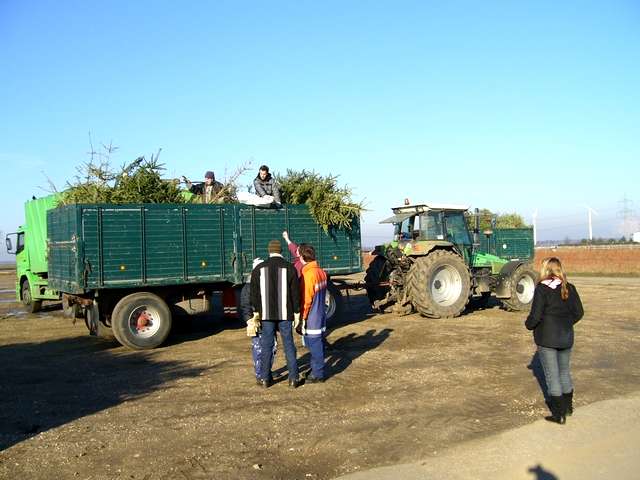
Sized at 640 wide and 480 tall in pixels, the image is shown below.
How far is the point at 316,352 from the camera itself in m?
8.05

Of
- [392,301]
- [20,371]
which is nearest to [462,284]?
[392,301]

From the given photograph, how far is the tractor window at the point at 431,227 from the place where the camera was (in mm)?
14789

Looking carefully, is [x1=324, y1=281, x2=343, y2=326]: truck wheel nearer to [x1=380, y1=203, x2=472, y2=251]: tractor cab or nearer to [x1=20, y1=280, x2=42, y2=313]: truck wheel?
[x1=380, y1=203, x2=472, y2=251]: tractor cab

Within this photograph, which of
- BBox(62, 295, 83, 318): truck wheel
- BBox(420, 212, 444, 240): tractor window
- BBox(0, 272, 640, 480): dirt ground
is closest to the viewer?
BBox(0, 272, 640, 480): dirt ground

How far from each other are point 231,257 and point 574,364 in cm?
626

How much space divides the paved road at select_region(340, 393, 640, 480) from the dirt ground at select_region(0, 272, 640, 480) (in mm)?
227

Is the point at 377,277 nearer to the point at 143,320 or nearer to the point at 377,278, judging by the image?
the point at 377,278

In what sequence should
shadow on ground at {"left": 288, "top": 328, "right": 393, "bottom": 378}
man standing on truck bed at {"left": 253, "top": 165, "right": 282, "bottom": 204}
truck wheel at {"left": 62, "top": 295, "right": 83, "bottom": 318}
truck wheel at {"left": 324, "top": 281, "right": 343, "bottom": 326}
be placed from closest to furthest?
shadow on ground at {"left": 288, "top": 328, "right": 393, "bottom": 378} → truck wheel at {"left": 62, "top": 295, "right": 83, "bottom": 318} → man standing on truck bed at {"left": 253, "top": 165, "right": 282, "bottom": 204} → truck wheel at {"left": 324, "top": 281, "right": 343, "bottom": 326}

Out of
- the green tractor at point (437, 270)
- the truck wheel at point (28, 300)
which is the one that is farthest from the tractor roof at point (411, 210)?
the truck wheel at point (28, 300)

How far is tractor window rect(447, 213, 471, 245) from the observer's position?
49.1 ft

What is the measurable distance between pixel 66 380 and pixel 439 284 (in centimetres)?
828

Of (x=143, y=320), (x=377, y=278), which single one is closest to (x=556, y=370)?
(x=143, y=320)

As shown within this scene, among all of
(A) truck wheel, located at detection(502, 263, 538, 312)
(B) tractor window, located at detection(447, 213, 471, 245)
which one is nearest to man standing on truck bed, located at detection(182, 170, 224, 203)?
(B) tractor window, located at detection(447, 213, 471, 245)

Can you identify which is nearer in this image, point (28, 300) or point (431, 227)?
point (431, 227)
